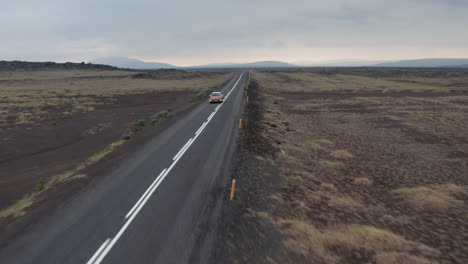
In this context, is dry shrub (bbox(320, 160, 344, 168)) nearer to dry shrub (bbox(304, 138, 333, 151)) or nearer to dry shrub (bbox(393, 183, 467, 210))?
dry shrub (bbox(304, 138, 333, 151))

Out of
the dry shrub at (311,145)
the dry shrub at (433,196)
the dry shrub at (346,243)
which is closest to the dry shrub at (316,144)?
the dry shrub at (311,145)

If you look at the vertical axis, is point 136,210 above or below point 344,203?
above

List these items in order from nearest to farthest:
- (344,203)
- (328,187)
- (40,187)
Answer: (344,203), (40,187), (328,187)

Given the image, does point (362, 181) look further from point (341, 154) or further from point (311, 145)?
point (311, 145)

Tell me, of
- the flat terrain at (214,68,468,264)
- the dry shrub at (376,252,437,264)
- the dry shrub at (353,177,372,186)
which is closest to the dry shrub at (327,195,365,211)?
the flat terrain at (214,68,468,264)

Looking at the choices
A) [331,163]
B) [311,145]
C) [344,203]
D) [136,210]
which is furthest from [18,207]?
[311,145]
